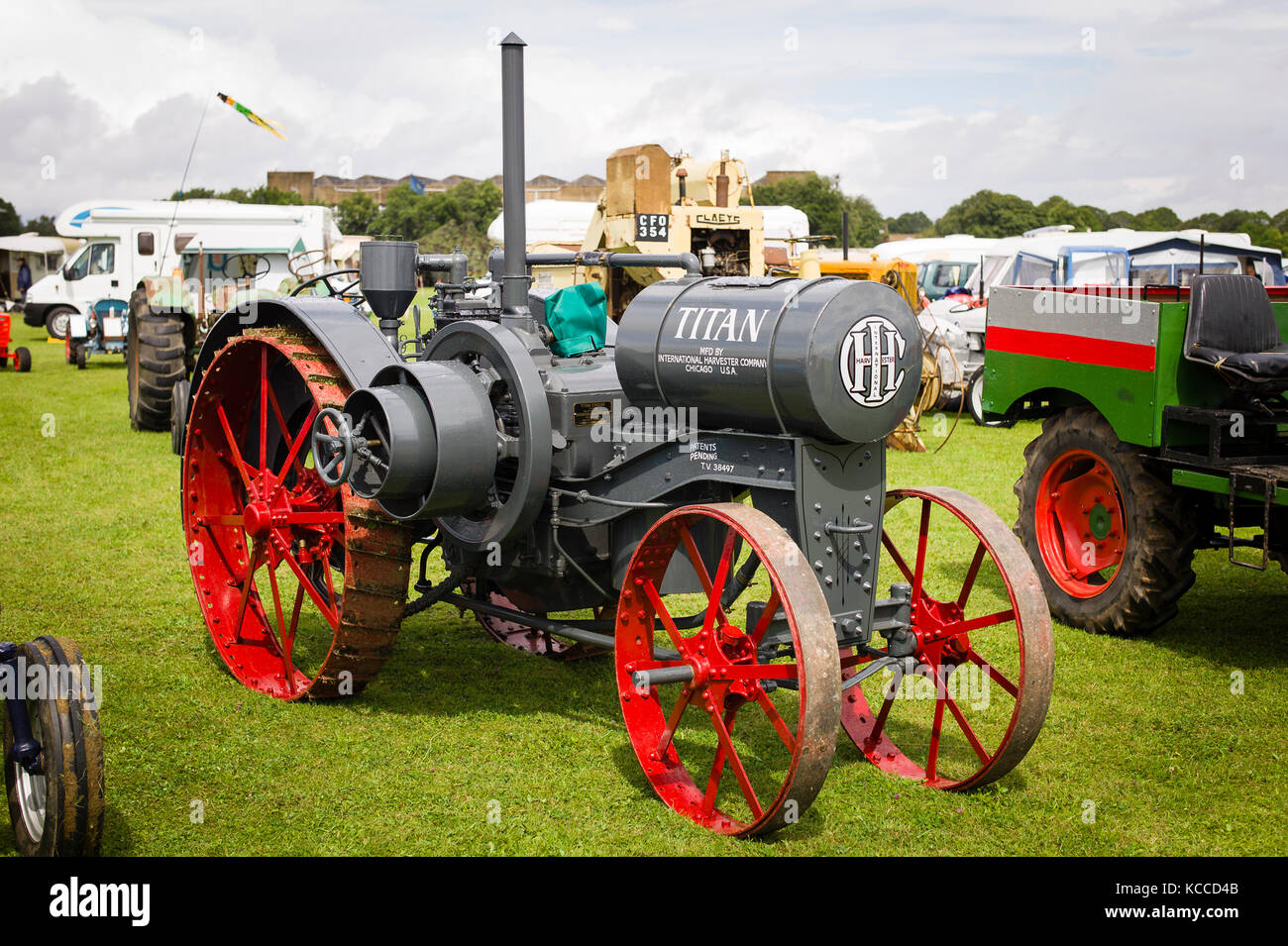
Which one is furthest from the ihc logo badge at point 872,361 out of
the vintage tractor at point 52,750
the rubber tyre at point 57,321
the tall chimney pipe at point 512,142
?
the rubber tyre at point 57,321

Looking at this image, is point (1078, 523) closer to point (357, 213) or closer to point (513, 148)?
point (513, 148)

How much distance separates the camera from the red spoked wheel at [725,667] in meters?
3.37

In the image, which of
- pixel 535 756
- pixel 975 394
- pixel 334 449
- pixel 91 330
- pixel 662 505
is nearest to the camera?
pixel 662 505

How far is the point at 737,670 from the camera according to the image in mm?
3670

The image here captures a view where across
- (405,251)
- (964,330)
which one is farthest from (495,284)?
(964,330)

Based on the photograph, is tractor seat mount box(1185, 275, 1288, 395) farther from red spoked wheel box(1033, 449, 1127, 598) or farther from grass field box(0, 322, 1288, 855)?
grass field box(0, 322, 1288, 855)

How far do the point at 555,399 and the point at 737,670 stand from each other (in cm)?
119

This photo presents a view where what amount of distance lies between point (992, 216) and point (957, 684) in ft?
208

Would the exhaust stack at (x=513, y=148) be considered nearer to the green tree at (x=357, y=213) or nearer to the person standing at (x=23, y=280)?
the person standing at (x=23, y=280)

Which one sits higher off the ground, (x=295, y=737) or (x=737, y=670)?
(x=737, y=670)

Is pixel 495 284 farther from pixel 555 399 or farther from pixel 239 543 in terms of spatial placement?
pixel 239 543

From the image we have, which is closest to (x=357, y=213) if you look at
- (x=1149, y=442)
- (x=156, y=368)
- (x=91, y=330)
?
(x=91, y=330)

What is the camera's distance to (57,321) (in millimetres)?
24125

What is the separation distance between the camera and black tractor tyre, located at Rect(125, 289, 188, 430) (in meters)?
12.5
